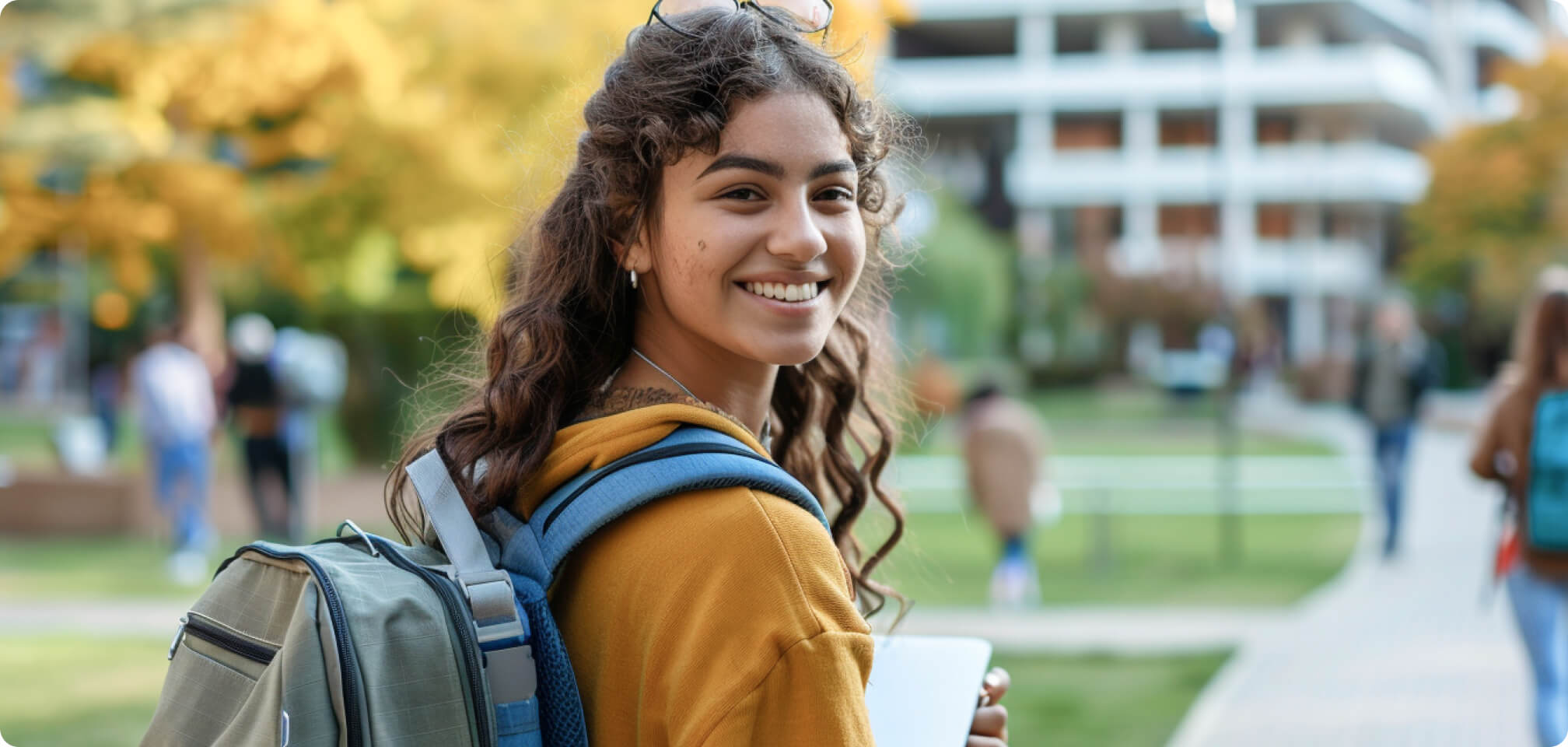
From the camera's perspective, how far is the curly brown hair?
1683 mm

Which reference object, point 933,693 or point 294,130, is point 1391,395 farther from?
point 294,130

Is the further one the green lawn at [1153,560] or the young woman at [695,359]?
the green lawn at [1153,560]

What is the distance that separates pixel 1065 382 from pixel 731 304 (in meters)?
47.2

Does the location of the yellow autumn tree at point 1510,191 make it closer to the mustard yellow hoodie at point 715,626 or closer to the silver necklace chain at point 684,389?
the silver necklace chain at point 684,389

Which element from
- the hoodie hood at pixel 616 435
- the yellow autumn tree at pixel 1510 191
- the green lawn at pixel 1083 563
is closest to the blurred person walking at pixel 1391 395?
the green lawn at pixel 1083 563

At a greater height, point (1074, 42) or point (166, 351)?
point (1074, 42)

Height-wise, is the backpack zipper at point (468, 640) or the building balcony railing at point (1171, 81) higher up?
the building balcony railing at point (1171, 81)

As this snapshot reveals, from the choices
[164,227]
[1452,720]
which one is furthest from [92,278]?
[1452,720]

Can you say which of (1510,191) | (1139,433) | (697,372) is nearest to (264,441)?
(697,372)

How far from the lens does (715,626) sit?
1.39 meters

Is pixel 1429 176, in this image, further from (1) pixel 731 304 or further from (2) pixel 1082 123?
(1) pixel 731 304

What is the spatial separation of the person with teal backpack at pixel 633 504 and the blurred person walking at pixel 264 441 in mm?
10579

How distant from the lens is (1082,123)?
59.1 meters

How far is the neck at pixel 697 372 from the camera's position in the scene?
1.80 m
